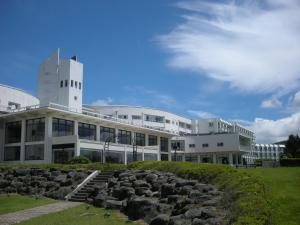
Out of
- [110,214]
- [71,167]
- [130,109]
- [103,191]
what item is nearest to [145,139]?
[130,109]

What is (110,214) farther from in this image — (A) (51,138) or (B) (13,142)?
(B) (13,142)

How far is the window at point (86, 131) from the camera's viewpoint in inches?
1860

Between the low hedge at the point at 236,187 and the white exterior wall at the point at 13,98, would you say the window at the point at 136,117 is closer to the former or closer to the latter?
the white exterior wall at the point at 13,98

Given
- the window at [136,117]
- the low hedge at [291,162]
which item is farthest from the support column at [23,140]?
the window at [136,117]

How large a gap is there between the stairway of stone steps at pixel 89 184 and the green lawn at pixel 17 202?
137cm

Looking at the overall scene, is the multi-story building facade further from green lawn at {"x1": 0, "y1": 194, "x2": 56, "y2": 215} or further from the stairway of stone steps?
green lawn at {"x1": 0, "y1": 194, "x2": 56, "y2": 215}

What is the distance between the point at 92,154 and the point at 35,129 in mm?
8126

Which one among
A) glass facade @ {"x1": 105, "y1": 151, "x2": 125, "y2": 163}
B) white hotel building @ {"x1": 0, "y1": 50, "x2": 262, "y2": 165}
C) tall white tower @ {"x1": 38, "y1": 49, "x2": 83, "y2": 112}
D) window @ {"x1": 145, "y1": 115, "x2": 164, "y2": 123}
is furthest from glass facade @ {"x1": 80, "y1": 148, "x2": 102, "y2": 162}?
window @ {"x1": 145, "y1": 115, "x2": 164, "y2": 123}

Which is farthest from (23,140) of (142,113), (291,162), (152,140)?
(142,113)

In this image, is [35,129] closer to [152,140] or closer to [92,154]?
[92,154]

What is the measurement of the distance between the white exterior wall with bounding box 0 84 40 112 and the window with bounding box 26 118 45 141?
22.8 ft

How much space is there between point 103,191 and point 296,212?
11.3 metres

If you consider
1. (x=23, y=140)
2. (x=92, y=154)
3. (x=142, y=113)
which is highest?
(x=142, y=113)

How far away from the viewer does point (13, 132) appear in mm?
47281
